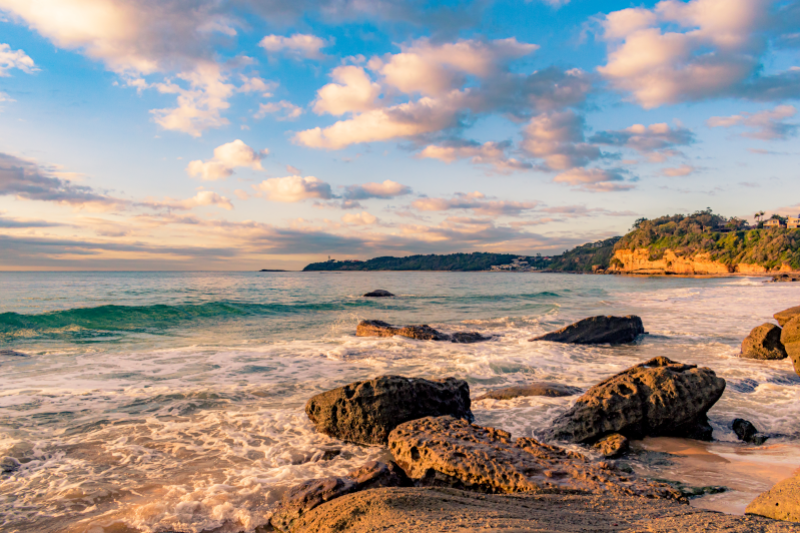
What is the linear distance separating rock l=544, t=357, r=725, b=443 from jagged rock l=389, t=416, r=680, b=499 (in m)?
1.33

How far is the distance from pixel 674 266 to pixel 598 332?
126 metres

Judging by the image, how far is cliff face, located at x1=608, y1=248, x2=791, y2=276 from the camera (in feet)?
338

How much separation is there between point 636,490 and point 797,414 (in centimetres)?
522

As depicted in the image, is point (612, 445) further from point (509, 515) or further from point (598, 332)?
point (598, 332)

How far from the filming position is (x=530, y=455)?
4492 mm

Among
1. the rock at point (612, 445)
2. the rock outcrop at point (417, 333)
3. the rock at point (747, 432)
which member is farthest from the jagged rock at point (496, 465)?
the rock outcrop at point (417, 333)

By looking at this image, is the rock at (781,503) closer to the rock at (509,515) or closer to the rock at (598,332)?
the rock at (509,515)

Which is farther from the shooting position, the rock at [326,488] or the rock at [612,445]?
the rock at [612,445]

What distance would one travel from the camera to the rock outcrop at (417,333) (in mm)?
14836

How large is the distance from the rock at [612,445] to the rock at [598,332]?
873 cm

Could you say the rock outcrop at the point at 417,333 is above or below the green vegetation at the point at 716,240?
below

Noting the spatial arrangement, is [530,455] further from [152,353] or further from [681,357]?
[152,353]

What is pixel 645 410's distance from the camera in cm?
592

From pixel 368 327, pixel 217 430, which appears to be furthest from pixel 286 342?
pixel 217 430
